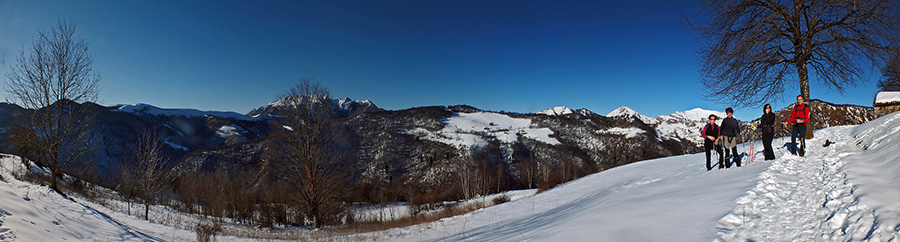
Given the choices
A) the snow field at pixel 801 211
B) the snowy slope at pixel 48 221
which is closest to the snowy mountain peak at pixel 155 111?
the snowy slope at pixel 48 221

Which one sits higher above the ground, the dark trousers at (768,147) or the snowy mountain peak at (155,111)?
the snowy mountain peak at (155,111)

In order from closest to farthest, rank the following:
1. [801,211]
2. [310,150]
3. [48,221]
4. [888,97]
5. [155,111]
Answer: [801,211] → [48,221] → [888,97] → [310,150] → [155,111]

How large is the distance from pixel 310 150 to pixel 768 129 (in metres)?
17.7

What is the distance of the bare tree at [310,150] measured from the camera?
16.7m

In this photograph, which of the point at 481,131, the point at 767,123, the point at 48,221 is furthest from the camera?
the point at 481,131

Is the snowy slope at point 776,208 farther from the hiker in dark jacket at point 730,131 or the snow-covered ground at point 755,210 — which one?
the hiker in dark jacket at point 730,131

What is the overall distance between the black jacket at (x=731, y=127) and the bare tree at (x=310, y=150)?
16.0 m

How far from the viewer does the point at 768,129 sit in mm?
8719

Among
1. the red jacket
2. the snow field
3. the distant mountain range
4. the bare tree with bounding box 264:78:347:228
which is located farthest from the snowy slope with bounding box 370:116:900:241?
the distant mountain range

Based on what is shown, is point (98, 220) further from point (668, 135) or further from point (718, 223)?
point (668, 135)

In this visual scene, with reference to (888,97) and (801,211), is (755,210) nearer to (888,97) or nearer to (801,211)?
(801,211)

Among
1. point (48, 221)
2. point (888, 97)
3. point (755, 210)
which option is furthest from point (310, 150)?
point (888, 97)

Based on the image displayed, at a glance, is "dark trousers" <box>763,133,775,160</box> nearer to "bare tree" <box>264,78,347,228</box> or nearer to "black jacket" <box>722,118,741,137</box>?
"black jacket" <box>722,118,741,137</box>

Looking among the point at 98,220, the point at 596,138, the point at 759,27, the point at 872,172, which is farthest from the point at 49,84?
the point at 596,138
